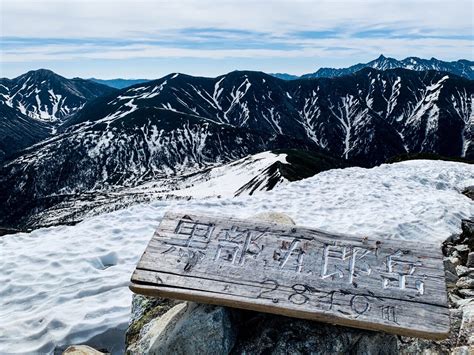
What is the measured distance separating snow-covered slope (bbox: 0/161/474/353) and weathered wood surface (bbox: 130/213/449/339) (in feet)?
10.5

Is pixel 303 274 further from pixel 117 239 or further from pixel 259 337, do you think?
pixel 117 239

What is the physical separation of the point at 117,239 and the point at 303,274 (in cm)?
903

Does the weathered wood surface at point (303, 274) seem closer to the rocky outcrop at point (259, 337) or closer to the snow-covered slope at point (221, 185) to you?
the rocky outcrop at point (259, 337)

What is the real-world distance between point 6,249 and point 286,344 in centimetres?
1136

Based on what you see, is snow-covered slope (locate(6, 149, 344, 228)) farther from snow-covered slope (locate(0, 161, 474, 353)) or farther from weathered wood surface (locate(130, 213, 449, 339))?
weathered wood surface (locate(130, 213, 449, 339))

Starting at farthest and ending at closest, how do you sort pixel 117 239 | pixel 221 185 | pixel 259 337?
1. pixel 221 185
2. pixel 117 239
3. pixel 259 337

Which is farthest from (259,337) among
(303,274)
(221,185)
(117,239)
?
(221,185)

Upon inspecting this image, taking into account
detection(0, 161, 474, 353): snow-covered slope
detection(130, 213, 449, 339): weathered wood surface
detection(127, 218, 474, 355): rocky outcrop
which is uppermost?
detection(130, 213, 449, 339): weathered wood surface

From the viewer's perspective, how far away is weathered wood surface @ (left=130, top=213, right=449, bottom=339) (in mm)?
5297

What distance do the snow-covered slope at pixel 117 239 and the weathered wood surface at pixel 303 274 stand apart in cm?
319

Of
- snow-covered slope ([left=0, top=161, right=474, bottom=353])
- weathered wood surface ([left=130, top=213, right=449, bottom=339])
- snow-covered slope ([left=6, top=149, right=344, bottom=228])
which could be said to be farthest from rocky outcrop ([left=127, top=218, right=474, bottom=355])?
snow-covered slope ([left=6, top=149, right=344, bottom=228])

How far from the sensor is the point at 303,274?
230 inches

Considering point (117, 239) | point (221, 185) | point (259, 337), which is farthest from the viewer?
point (221, 185)

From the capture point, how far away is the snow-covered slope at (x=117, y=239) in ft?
28.4
